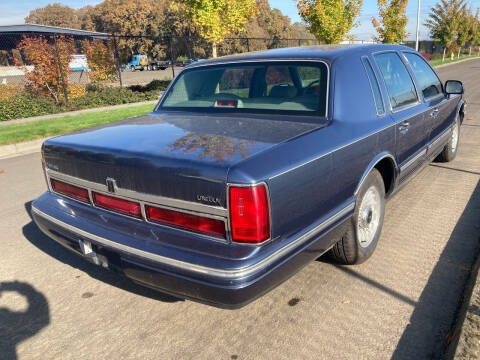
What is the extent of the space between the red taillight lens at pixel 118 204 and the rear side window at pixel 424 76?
3.26 m

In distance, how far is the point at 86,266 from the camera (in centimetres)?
360

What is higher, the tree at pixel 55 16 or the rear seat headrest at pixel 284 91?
the tree at pixel 55 16

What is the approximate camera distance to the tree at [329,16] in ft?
64.7

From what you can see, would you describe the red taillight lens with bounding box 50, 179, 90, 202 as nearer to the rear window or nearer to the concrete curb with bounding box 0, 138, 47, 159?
the rear window

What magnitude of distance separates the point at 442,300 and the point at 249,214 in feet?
5.37

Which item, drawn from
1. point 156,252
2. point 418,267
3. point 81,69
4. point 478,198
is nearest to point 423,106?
point 478,198

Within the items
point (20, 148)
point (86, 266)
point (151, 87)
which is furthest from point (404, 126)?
point (151, 87)

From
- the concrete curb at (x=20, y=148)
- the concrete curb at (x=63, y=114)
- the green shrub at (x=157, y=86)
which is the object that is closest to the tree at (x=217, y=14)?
the concrete curb at (x=63, y=114)

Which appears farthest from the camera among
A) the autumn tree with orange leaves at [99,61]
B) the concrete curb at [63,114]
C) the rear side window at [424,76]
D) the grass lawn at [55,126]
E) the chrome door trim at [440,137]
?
the autumn tree with orange leaves at [99,61]

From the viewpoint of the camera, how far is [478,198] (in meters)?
4.78

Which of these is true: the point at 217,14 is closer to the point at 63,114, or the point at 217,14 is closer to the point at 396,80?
the point at 63,114

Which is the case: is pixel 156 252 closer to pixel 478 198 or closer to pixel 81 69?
pixel 478 198

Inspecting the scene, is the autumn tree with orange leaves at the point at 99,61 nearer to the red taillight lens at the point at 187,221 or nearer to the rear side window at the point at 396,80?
the rear side window at the point at 396,80

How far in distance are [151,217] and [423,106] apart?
313 centimetres
